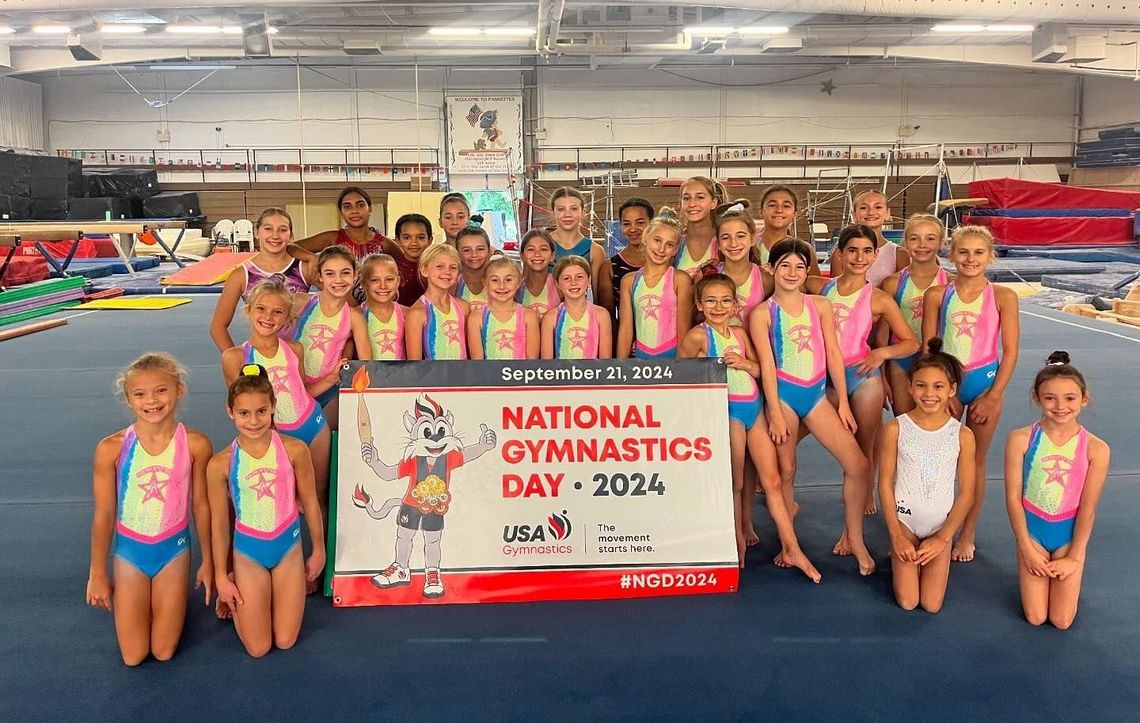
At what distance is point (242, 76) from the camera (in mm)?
19469

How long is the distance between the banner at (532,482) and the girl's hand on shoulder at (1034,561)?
0.97m

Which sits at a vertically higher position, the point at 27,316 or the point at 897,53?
the point at 897,53

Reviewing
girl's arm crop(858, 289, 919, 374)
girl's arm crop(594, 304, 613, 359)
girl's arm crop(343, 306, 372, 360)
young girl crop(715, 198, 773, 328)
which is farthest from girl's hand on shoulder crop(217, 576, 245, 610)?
girl's arm crop(858, 289, 919, 374)

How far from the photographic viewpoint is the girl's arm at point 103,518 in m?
2.48

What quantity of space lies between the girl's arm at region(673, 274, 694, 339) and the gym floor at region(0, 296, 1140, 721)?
39.0 inches

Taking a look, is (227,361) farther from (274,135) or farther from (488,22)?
(274,135)

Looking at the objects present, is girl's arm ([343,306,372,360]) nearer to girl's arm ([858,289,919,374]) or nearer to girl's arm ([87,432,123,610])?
girl's arm ([87,432,123,610])

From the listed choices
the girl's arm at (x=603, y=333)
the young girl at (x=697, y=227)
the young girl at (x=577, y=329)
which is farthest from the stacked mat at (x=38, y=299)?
the young girl at (x=697, y=227)

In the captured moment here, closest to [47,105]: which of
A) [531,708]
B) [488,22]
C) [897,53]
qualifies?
[488,22]

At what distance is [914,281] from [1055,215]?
49.1 feet

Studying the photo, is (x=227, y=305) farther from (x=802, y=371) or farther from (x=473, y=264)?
(x=802, y=371)

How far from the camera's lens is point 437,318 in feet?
10.8

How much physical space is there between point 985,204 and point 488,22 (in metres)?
11.2

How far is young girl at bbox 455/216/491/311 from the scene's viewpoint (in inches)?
142
